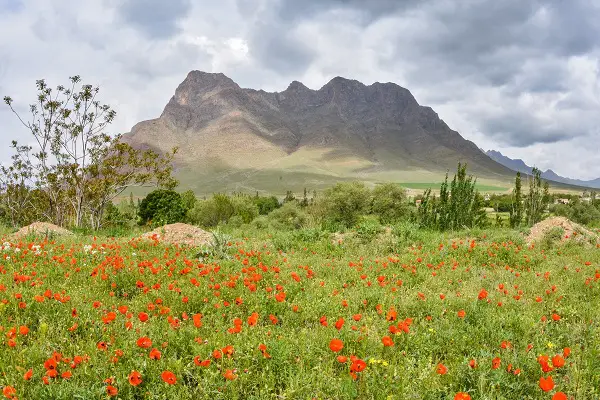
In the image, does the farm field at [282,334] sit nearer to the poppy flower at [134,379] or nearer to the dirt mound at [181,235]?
the poppy flower at [134,379]

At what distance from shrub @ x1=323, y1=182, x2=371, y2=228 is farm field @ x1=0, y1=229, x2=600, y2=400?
56.1m

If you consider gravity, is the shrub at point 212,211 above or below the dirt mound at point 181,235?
below

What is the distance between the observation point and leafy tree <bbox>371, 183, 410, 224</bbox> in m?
69.1

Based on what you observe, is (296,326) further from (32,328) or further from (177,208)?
(177,208)

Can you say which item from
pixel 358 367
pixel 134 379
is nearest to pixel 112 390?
pixel 134 379

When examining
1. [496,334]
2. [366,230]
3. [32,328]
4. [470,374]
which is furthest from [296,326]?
[366,230]

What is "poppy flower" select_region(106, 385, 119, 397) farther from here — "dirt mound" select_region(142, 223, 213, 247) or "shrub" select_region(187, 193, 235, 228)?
"shrub" select_region(187, 193, 235, 228)

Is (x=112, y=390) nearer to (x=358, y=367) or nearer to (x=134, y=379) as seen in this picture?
(x=134, y=379)

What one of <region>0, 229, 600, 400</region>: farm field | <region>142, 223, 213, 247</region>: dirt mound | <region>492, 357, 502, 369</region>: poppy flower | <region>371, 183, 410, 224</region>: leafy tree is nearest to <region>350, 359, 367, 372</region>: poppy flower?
<region>0, 229, 600, 400</region>: farm field

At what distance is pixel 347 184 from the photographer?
68.0 m

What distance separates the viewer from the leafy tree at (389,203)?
69062 millimetres

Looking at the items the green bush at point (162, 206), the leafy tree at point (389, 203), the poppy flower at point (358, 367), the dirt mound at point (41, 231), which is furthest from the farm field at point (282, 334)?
the leafy tree at point (389, 203)

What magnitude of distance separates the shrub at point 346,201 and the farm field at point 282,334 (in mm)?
56050

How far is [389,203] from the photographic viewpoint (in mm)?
69688
